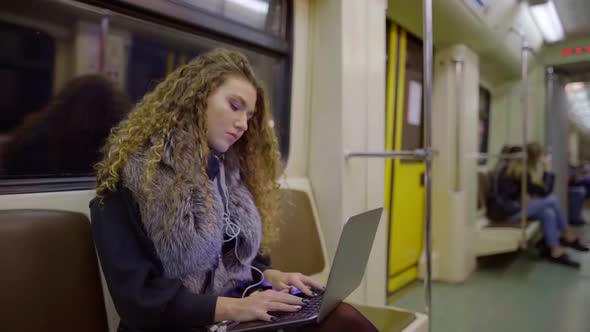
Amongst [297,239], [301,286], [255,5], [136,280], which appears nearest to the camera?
[136,280]

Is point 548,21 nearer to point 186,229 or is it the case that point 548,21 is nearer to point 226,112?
point 226,112

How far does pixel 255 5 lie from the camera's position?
2041 millimetres

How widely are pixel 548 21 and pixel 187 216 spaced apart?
167 inches

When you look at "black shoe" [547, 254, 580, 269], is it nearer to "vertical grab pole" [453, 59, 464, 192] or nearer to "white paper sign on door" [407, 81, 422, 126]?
"vertical grab pole" [453, 59, 464, 192]

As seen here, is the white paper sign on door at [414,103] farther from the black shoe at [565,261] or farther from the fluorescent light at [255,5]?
the black shoe at [565,261]

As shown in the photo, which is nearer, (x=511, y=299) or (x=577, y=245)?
(x=511, y=299)

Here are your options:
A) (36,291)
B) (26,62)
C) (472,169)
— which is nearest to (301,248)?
(36,291)

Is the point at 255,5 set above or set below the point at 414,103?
above

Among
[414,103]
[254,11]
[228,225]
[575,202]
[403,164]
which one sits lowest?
[575,202]

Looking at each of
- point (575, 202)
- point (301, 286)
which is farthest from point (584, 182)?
point (301, 286)

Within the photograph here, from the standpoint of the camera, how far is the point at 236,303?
95 centimetres

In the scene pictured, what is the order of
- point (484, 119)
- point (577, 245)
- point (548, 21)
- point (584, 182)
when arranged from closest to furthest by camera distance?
point (548, 21) < point (577, 245) < point (484, 119) < point (584, 182)

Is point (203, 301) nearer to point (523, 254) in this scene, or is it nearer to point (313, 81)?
point (313, 81)

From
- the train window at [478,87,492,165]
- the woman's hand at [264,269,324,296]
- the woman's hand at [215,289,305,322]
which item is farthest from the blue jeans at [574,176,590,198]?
the woman's hand at [215,289,305,322]
